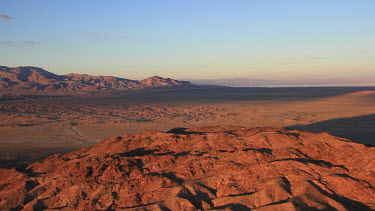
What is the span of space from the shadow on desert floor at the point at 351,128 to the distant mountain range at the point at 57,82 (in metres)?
60.7

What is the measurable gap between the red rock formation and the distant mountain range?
6729 centimetres

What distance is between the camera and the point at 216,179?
550 cm

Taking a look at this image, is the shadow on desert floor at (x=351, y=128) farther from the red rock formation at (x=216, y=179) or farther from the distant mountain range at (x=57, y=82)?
the distant mountain range at (x=57, y=82)

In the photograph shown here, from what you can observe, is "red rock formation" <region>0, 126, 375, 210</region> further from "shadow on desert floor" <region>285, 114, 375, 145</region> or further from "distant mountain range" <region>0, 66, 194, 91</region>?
"distant mountain range" <region>0, 66, 194, 91</region>

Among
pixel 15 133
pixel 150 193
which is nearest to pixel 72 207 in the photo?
pixel 150 193

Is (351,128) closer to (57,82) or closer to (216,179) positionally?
(216,179)

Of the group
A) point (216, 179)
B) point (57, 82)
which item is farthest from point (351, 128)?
point (57, 82)

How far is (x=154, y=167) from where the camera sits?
6.34m

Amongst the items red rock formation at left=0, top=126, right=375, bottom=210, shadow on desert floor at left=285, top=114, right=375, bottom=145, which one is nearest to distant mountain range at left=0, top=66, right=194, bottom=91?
shadow on desert floor at left=285, top=114, right=375, bottom=145

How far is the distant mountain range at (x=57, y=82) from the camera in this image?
71.6 m

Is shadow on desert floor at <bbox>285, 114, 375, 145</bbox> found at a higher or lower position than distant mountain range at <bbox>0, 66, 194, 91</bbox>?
lower

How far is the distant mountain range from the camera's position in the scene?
71.6m

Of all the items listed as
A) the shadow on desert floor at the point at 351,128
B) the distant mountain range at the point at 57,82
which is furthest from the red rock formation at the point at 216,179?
the distant mountain range at the point at 57,82

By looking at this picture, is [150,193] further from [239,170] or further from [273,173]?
[273,173]
